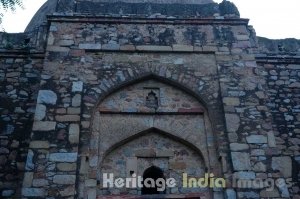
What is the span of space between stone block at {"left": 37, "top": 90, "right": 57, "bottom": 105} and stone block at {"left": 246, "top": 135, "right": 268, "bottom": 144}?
2784mm

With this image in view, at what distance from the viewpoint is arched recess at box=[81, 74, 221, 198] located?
19.6 ft

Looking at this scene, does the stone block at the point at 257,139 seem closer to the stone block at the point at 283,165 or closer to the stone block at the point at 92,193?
the stone block at the point at 283,165

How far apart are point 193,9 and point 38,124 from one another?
3.60 m

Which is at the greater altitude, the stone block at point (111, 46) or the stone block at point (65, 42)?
the stone block at point (65, 42)

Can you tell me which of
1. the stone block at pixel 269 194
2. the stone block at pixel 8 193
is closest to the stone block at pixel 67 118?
the stone block at pixel 8 193

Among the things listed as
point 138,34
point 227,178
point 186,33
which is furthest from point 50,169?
point 186,33

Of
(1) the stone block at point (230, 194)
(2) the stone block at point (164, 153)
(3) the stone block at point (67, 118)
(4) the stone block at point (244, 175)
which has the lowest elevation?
(1) the stone block at point (230, 194)

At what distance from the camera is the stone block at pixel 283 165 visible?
5.82 metres

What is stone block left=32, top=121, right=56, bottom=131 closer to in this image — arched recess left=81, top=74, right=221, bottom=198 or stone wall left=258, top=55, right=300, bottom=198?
arched recess left=81, top=74, right=221, bottom=198

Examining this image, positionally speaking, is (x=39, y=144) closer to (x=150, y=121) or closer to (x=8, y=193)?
(x=8, y=193)

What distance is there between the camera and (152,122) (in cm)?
624

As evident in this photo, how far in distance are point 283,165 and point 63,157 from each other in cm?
305

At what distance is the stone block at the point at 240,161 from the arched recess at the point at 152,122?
248 millimetres

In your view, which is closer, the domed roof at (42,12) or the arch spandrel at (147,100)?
the arch spandrel at (147,100)
